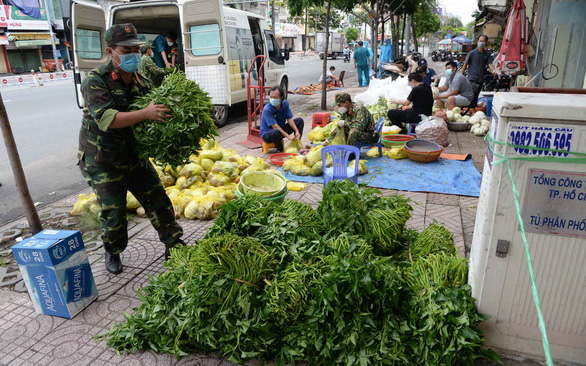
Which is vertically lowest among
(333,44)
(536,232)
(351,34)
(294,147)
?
(294,147)

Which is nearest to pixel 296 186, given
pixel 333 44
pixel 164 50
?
pixel 164 50

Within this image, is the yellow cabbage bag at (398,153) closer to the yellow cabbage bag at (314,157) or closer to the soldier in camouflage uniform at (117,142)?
the yellow cabbage bag at (314,157)

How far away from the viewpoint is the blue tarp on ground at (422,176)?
5.64m

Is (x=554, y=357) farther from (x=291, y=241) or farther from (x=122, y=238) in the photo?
(x=122, y=238)

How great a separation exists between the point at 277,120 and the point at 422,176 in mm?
2752

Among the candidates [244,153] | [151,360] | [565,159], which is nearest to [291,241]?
[151,360]

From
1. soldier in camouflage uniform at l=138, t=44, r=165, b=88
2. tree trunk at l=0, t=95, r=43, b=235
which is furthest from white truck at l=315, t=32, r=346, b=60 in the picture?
tree trunk at l=0, t=95, r=43, b=235

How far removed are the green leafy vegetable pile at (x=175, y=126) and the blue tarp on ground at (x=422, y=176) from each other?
285 cm

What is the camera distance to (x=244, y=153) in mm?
7543

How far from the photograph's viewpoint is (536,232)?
2180 millimetres

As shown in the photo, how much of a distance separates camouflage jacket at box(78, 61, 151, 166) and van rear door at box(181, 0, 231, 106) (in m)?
4.99

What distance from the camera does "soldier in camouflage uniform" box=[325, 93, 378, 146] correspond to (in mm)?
6594

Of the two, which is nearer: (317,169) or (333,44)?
(317,169)

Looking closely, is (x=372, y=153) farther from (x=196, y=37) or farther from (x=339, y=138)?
(x=196, y=37)
